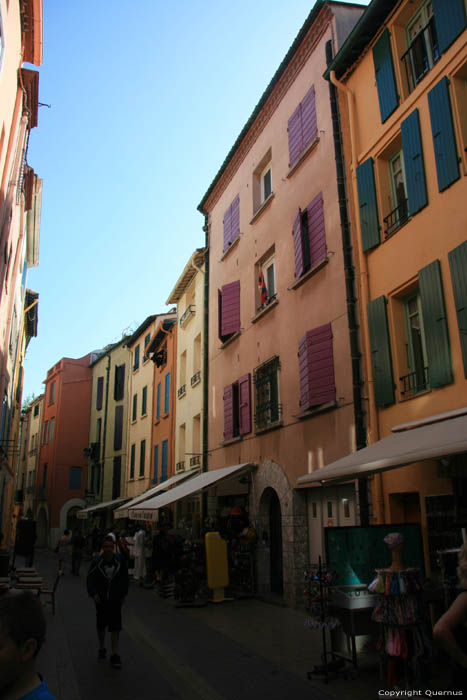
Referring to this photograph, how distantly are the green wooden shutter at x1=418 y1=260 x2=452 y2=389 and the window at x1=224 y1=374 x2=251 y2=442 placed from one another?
23.9ft

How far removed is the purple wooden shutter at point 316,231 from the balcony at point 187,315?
927 cm

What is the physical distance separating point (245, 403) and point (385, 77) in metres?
8.35

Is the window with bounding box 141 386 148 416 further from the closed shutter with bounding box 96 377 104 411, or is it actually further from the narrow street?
the narrow street

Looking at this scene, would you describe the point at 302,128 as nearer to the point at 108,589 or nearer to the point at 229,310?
the point at 229,310

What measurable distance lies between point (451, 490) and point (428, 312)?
248 cm

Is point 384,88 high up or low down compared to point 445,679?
up

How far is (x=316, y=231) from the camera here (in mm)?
12188

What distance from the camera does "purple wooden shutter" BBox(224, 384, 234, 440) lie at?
16031 millimetres

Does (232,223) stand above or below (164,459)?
above

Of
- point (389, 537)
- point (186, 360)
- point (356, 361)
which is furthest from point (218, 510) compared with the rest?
point (389, 537)

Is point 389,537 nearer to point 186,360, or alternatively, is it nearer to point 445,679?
point 445,679

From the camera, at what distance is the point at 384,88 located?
32.7ft

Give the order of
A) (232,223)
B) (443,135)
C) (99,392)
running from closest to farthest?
(443,135), (232,223), (99,392)

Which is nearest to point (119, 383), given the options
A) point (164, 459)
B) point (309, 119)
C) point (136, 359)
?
point (136, 359)
